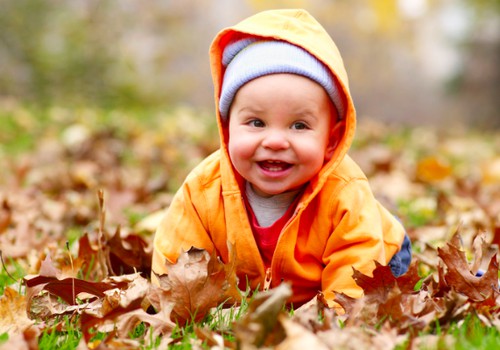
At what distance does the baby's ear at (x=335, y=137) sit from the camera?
2.54 metres

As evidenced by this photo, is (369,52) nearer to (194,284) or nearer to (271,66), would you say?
(271,66)

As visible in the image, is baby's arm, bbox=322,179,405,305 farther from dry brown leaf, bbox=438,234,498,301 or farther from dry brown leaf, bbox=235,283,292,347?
dry brown leaf, bbox=235,283,292,347

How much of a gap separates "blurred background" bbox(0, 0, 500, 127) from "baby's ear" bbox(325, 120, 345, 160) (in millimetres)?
8695

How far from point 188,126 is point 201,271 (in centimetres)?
593

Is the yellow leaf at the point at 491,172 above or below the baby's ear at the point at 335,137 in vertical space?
below

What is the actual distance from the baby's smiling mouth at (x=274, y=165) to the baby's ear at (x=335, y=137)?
0.19 m

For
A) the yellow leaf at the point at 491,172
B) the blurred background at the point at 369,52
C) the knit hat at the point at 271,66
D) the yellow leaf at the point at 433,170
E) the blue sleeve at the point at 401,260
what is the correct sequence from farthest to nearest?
the blurred background at the point at 369,52 < the yellow leaf at the point at 491,172 < the yellow leaf at the point at 433,170 < the blue sleeve at the point at 401,260 < the knit hat at the point at 271,66

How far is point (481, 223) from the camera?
12.1 ft

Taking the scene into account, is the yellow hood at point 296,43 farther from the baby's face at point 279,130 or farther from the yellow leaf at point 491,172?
the yellow leaf at point 491,172

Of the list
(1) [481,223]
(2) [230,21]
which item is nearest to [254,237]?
(1) [481,223]

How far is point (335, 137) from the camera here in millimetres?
2570

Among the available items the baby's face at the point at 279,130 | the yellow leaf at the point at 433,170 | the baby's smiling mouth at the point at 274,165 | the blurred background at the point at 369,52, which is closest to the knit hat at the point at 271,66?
the baby's face at the point at 279,130

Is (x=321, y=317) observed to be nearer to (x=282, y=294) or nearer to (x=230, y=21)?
(x=282, y=294)

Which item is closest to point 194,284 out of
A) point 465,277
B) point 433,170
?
point 465,277
